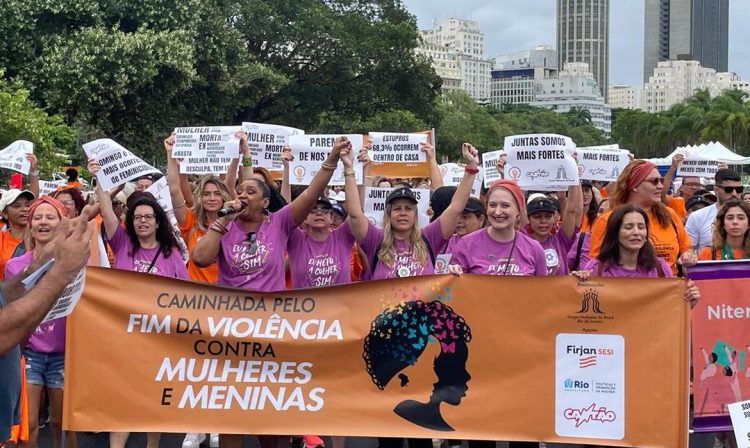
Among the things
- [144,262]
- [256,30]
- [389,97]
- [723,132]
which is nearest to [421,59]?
[389,97]

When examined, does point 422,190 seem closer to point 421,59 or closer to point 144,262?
point 144,262

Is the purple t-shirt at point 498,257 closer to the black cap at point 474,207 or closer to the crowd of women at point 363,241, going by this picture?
the crowd of women at point 363,241

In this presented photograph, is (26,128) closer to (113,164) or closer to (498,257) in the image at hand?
(113,164)

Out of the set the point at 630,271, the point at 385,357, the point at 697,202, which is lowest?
the point at 385,357

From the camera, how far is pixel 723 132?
70.9 m

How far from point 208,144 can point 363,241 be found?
2632 millimetres

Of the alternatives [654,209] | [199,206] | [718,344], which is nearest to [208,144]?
[199,206]

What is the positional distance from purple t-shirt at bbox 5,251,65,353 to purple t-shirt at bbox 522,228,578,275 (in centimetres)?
325

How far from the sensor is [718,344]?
623 centimetres

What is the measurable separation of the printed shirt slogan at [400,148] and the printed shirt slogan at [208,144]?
67.3 inches

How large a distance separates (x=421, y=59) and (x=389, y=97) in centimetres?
211

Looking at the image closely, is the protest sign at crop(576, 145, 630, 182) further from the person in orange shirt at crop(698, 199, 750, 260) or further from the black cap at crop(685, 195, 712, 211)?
the person in orange shirt at crop(698, 199, 750, 260)

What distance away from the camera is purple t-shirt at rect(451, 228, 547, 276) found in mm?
6340

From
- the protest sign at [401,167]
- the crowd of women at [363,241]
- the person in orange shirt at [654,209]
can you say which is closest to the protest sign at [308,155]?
the crowd of women at [363,241]
